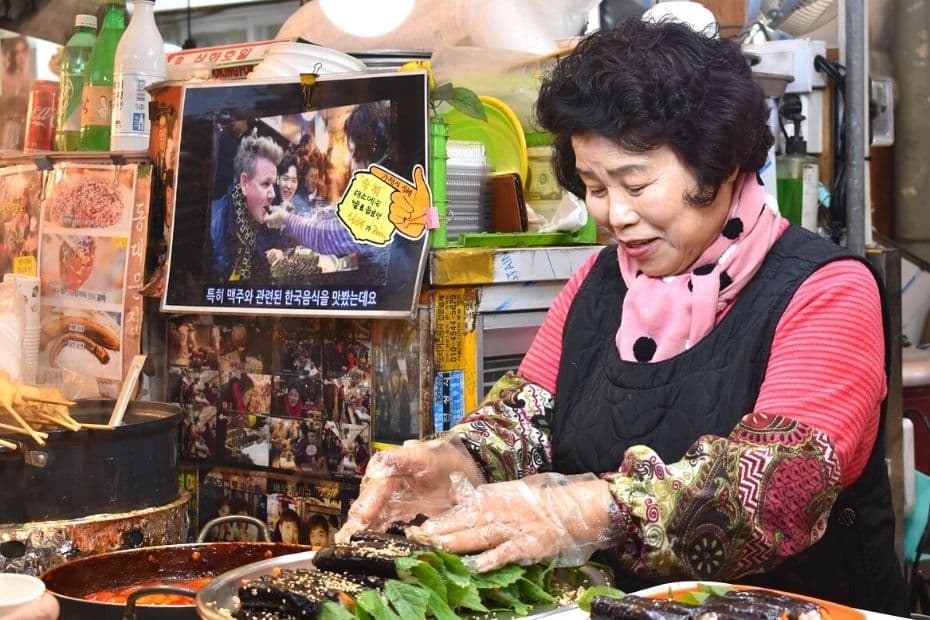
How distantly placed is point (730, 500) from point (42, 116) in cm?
252

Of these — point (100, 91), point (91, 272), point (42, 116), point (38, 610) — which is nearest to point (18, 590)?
point (38, 610)

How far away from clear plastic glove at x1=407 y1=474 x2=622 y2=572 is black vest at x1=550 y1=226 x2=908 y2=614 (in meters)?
0.31

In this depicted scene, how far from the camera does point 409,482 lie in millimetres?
1898

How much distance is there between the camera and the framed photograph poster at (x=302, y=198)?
246cm

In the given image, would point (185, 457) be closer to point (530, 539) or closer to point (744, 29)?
point (530, 539)

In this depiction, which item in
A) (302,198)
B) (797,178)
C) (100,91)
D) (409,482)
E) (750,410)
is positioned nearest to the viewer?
(750,410)

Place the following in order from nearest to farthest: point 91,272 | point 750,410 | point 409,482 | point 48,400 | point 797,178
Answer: point 750,410
point 409,482
point 48,400
point 91,272
point 797,178

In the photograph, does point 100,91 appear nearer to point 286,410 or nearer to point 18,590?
point 286,410

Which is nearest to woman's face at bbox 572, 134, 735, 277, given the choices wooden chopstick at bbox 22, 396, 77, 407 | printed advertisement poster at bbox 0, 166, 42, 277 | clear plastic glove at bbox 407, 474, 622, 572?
clear plastic glove at bbox 407, 474, 622, 572

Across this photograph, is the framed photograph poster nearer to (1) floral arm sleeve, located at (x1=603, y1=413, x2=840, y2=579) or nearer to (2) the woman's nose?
(2) the woman's nose

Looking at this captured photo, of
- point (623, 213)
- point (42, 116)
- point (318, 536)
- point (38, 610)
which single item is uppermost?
point (42, 116)

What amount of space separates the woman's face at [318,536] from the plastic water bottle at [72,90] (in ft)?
4.30

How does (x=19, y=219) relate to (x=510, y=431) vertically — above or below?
above

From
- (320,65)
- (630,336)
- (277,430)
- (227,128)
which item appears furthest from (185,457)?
(630,336)
